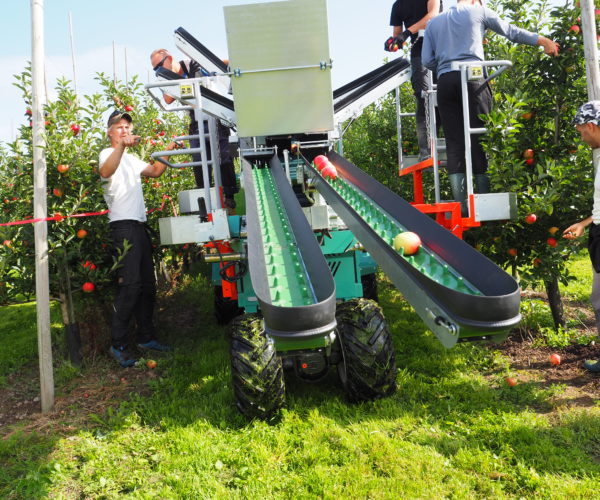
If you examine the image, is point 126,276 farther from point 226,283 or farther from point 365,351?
point 365,351

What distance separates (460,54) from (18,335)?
6.32 m

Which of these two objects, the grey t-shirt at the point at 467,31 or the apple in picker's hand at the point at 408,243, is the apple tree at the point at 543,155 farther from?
the apple in picker's hand at the point at 408,243

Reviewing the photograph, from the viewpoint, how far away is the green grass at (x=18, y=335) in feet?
16.9

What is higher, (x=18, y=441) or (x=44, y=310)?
(x=44, y=310)

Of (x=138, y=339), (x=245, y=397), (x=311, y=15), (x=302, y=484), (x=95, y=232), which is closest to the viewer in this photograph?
(x=302, y=484)

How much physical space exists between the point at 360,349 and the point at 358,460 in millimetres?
738

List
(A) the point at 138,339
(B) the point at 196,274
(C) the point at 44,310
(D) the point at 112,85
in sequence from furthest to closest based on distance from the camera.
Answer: (B) the point at 196,274 < (D) the point at 112,85 < (A) the point at 138,339 < (C) the point at 44,310

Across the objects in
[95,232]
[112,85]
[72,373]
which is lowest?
[72,373]

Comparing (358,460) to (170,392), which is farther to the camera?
(170,392)

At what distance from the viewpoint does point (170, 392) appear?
13.3ft

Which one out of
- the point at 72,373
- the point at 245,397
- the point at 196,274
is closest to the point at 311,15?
the point at 245,397

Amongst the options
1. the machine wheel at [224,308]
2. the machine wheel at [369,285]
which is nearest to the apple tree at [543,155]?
the machine wheel at [369,285]

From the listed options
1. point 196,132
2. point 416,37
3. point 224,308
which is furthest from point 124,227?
point 416,37

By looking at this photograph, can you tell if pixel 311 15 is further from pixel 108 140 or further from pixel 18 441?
pixel 18 441
